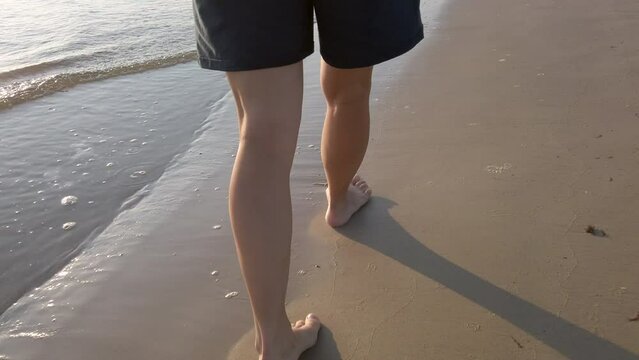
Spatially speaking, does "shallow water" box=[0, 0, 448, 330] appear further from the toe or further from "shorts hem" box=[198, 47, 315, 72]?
"shorts hem" box=[198, 47, 315, 72]

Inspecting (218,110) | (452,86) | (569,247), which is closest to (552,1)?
(452,86)

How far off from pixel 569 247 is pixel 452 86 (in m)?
1.67

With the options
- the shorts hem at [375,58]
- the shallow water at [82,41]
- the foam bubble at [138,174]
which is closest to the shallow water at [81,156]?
the foam bubble at [138,174]

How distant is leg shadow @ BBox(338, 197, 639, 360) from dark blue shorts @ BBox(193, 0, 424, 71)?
67cm

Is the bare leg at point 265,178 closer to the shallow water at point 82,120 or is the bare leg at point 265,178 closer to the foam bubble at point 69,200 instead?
the shallow water at point 82,120

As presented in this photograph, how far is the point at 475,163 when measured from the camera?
2326 millimetres

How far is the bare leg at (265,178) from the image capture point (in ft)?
4.16

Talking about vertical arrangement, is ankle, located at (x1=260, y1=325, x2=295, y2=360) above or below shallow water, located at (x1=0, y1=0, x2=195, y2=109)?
above

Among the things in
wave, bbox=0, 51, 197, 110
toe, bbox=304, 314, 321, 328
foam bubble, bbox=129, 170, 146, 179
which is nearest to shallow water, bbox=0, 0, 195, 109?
wave, bbox=0, 51, 197, 110

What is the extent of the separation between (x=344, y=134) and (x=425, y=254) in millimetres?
441

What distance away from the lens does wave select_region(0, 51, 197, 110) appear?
3709 mm

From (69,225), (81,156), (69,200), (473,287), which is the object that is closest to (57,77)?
(81,156)

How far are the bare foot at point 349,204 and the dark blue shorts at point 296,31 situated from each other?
2.32ft

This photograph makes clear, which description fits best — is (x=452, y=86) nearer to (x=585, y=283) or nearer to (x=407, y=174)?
(x=407, y=174)
